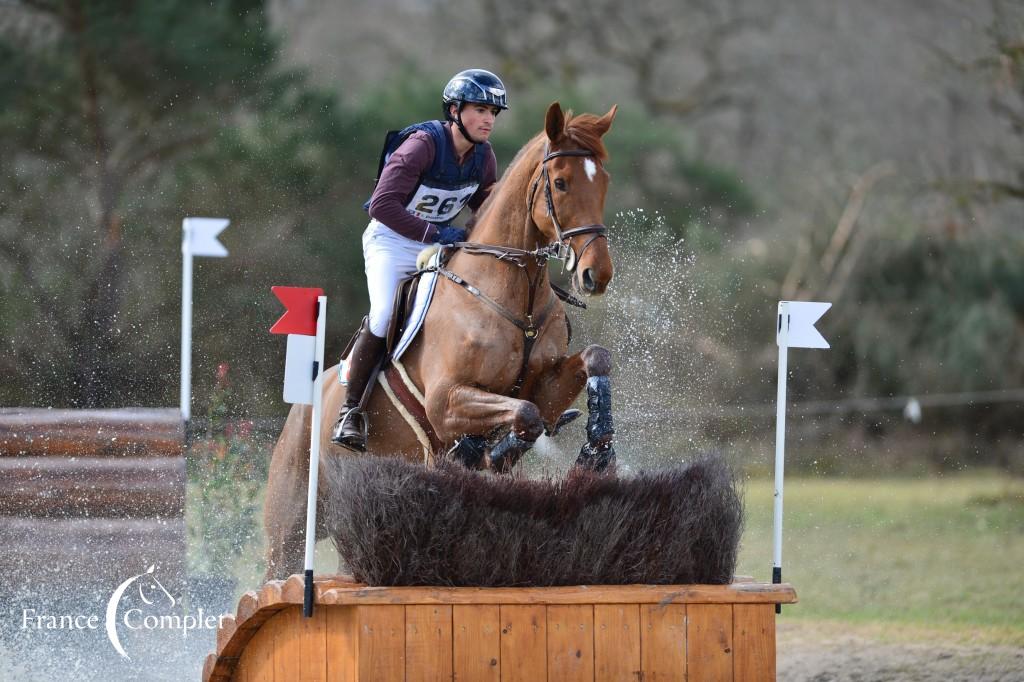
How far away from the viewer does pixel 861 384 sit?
15.6 m

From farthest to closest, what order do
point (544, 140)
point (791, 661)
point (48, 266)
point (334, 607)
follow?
point (48, 266)
point (791, 661)
point (544, 140)
point (334, 607)

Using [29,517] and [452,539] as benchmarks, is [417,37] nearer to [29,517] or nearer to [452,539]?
[29,517]

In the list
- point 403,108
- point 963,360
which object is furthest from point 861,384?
point 403,108

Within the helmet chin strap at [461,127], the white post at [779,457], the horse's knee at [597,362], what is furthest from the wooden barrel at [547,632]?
the helmet chin strap at [461,127]

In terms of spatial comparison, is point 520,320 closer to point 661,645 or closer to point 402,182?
point 402,182

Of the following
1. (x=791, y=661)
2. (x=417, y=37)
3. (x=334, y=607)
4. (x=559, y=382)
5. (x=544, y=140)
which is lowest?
(x=791, y=661)

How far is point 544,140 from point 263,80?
10.1 metres

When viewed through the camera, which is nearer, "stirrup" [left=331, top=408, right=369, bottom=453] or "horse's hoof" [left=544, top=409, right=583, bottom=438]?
"horse's hoof" [left=544, top=409, right=583, bottom=438]

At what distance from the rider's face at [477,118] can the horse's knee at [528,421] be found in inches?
44.1

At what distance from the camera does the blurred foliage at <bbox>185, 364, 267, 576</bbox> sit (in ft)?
22.4

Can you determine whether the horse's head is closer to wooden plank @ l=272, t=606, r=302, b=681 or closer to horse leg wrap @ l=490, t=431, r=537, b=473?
horse leg wrap @ l=490, t=431, r=537, b=473

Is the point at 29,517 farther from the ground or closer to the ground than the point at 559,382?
closer to the ground

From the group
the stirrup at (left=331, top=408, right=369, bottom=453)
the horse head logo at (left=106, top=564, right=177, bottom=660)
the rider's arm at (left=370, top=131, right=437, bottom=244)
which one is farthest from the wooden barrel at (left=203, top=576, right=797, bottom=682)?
the horse head logo at (left=106, top=564, right=177, bottom=660)

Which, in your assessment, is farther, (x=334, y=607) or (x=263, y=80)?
(x=263, y=80)
